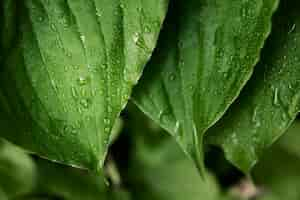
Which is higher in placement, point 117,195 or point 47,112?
point 47,112

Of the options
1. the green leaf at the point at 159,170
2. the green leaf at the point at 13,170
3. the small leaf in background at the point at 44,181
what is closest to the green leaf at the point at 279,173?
the green leaf at the point at 159,170

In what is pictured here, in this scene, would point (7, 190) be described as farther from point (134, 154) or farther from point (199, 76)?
point (199, 76)

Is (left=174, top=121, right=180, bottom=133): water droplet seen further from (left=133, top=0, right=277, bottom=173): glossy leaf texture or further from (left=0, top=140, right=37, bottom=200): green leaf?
(left=0, top=140, right=37, bottom=200): green leaf

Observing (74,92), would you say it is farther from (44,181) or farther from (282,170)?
(282,170)

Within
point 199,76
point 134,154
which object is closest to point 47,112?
point 199,76

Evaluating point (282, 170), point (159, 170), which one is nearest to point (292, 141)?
point (282, 170)

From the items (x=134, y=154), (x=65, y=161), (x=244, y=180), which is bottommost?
(x=244, y=180)
